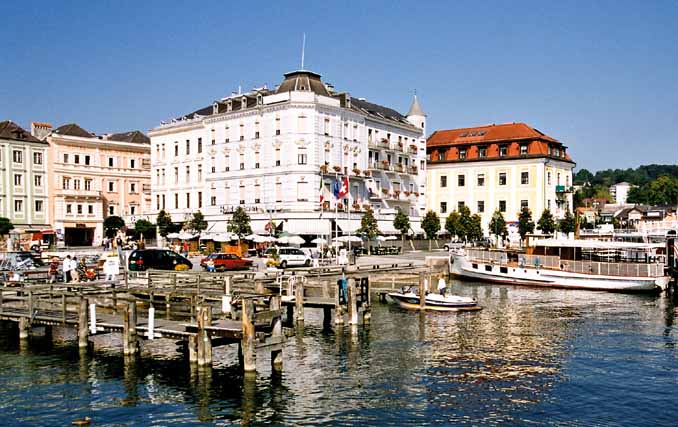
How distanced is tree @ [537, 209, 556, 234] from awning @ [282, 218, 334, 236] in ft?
106

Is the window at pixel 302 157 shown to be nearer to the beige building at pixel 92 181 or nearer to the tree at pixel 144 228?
the tree at pixel 144 228

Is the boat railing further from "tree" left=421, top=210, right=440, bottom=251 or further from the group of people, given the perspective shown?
the group of people

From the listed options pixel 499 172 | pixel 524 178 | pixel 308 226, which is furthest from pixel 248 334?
pixel 499 172

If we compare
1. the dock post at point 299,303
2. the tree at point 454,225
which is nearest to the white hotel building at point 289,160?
the tree at point 454,225

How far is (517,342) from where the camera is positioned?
2955cm

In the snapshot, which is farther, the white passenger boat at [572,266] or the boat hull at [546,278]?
the white passenger boat at [572,266]

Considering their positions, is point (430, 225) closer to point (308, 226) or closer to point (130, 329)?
point (308, 226)

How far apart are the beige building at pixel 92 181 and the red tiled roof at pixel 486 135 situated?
4396 centimetres

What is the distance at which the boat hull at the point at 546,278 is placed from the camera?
50.0 m

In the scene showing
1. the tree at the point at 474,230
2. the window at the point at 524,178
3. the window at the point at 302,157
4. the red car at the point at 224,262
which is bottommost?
the red car at the point at 224,262

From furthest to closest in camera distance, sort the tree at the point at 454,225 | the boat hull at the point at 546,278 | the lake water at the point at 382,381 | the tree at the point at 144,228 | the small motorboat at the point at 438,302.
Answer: the tree at the point at 454,225, the tree at the point at 144,228, the boat hull at the point at 546,278, the small motorboat at the point at 438,302, the lake water at the point at 382,381

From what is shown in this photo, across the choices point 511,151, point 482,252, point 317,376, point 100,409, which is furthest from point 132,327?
point 511,151

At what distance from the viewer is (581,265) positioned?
53.3 meters

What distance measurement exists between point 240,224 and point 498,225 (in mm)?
39338
